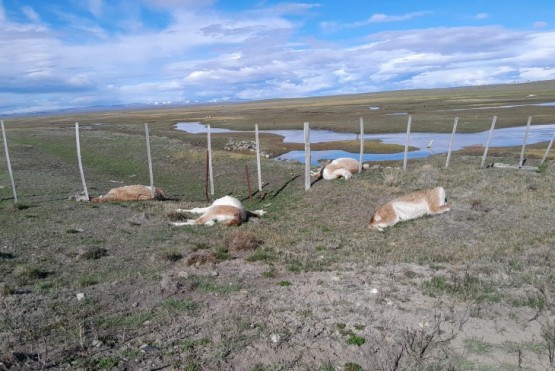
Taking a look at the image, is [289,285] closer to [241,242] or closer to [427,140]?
[241,242]

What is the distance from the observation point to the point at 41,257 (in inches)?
375

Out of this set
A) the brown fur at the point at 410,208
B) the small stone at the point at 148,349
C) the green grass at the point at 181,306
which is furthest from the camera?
the brown fur at the point at 410,208

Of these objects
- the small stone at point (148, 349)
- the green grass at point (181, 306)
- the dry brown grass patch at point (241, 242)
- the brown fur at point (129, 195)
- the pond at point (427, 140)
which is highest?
the small stone at point (148, 349)

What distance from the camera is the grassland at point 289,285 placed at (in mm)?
5656

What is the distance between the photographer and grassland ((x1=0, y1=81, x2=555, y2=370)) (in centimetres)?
566

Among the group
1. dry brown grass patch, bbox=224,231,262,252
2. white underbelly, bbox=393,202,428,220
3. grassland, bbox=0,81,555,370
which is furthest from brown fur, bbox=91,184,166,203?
white underbelly, bbox=393,202,428,220

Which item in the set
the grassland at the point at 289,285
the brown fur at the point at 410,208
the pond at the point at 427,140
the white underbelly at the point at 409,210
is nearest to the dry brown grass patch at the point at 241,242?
the grassland at the point at 289,285

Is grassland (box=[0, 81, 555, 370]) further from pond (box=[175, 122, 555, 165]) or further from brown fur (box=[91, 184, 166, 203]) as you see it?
pond (box=[175, 122, 555, 165])

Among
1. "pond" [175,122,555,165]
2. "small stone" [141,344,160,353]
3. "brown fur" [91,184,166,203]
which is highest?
"small stone" [141,344,160,353]

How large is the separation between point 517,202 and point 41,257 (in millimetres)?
13016

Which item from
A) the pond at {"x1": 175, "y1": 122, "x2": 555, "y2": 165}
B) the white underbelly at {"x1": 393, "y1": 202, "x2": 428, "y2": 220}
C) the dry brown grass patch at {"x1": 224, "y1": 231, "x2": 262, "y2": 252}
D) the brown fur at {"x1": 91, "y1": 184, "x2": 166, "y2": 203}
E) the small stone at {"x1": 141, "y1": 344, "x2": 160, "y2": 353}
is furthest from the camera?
the pond at {"x1": 175, "y1": 122, "x2": 555, "y2": 165}

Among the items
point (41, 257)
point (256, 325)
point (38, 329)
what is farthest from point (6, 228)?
point (256, 325)

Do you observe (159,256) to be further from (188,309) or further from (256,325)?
(256,325)

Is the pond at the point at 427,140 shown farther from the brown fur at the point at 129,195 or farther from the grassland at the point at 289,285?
the grassland at the point at 289,285
